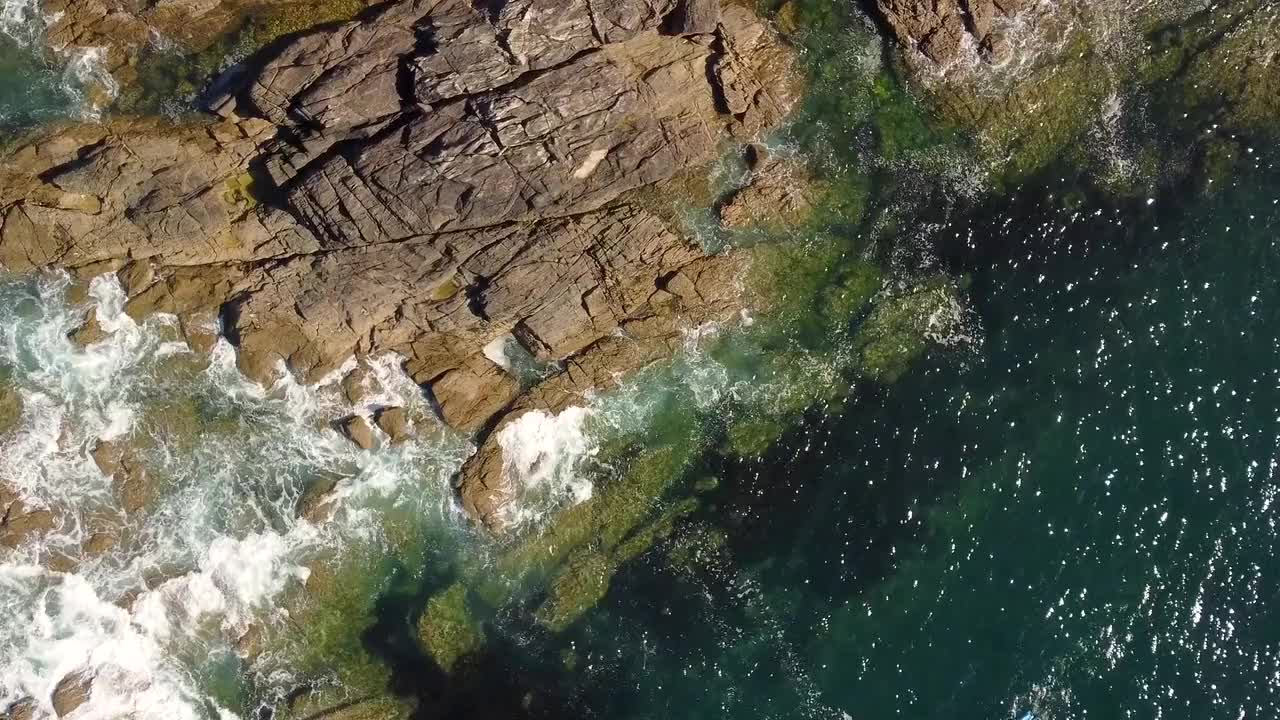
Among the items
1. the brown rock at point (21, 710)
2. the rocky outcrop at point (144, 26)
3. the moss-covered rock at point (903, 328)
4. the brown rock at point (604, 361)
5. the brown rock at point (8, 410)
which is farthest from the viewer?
the moss-covered rock at point (903, 328)

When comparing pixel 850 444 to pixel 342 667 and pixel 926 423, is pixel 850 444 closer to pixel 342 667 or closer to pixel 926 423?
pixel 926 423

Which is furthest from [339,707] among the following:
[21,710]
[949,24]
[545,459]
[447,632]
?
[949,24]

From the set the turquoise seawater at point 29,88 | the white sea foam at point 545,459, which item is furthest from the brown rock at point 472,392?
the turquoise seawater at point 29,88

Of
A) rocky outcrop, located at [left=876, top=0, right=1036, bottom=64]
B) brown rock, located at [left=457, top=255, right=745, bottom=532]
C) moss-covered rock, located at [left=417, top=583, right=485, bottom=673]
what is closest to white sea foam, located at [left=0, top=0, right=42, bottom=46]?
brown rock, located at [left=457, top=255, right=745, bottom=532]

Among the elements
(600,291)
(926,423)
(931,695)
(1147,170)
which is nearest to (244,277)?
(600,291)

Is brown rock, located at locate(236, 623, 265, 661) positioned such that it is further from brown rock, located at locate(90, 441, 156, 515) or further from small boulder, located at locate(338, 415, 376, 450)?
small boulder, located at locate(338, 415, 376, 450)

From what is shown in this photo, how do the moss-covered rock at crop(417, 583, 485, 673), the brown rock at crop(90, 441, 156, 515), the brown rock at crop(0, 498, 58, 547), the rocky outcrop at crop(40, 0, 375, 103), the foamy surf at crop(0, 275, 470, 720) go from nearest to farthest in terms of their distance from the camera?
the brown rock at crop(0, 498, 58, 547), the foamy surf at crop(0, 275, 470, 720), the brown rock at crop(90, 441, 156, 515), the rocky outcrop at crop(40, 0, 375, 103), the moss-covered rock at crop(417, 583, 485, 673)

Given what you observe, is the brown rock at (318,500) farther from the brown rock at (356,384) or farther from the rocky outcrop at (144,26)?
the rocky outcrop at (144,26)
